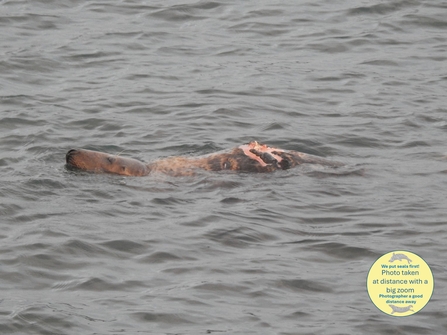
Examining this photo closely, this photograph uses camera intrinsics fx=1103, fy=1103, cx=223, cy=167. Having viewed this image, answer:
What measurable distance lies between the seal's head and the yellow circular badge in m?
3.28

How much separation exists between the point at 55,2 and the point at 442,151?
26.3ft

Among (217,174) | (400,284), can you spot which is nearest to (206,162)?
(217,174)

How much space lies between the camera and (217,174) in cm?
1111

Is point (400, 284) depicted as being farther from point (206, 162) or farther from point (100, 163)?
point (100, 163)

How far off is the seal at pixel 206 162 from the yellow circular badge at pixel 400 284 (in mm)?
2666

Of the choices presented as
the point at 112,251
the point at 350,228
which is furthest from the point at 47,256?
the point at 350,228

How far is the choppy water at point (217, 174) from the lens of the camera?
8031mm

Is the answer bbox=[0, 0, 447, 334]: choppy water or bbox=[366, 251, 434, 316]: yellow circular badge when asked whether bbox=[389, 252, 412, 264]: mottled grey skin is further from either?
bbox=[0, 0, 447, 334]: choppy water

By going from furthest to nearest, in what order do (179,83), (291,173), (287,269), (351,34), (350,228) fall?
(351,34) → (179,83) → (291,173) → (350,228) → (287,269)

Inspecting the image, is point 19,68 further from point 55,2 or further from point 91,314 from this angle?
point 91,314

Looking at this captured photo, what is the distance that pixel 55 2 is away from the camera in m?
17.8

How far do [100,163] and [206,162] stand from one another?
3.56 feet

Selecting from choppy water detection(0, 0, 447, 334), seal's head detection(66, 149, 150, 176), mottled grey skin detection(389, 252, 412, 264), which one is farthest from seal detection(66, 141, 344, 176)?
mottled grey skin detection(389, 252, 412, 264)

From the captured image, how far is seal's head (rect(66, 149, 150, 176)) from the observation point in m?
11.1
